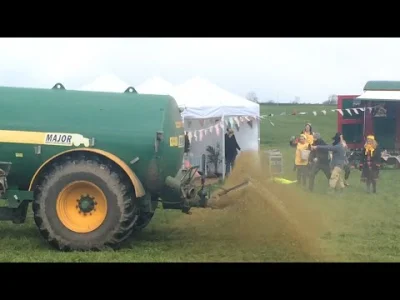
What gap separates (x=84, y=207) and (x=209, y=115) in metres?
9.62

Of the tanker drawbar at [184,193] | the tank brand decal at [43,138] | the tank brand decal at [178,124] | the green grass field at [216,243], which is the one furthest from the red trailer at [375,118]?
the tank brand decal at [43,138]

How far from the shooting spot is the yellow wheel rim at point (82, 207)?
25.7ft

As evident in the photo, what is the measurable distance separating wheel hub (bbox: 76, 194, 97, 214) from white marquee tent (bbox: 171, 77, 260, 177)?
911 cm

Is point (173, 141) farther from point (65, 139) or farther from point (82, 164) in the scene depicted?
point (65, 139)

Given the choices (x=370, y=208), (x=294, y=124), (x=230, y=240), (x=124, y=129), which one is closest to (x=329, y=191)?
(x=370, y=208)

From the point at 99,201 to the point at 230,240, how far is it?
6.18 ft

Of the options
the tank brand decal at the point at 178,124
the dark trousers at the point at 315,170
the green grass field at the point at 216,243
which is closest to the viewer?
the green grass field at the point at 216,243

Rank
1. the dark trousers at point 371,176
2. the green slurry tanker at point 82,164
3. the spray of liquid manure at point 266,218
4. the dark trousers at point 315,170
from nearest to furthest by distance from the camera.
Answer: the green slurry tanker at point 82,164 < the spray of liquid manure at point 266,218 < the dark trousers at point 315,170 < the dark trousers at point 371,176

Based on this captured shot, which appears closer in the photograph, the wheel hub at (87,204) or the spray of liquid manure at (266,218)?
the wheel hub at (87,204)

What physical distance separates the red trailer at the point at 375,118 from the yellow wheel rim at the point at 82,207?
53.7 feet

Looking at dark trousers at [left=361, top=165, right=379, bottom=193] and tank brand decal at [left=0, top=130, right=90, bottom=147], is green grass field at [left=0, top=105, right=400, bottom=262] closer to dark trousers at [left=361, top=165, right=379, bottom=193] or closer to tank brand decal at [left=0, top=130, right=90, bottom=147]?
tank brand decal at [left=0, top=130, right=90, bottom=147]

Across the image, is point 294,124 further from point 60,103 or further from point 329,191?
point 60,103

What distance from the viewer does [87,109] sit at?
8.10m

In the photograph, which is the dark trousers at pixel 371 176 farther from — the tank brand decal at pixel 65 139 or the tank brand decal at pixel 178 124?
the tank brand decal at pixel 65 139
